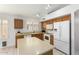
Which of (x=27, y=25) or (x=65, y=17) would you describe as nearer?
(x=65, y=17)

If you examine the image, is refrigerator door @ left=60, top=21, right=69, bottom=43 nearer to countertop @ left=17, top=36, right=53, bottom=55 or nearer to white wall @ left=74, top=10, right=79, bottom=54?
white wall @ left=74, top=10, right=79, bottom=54

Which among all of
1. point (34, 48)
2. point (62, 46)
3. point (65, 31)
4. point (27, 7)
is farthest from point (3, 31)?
point (34, 48)

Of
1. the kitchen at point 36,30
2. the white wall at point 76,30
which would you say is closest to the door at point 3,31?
the kitchen at point 36,30

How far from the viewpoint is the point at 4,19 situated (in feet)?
18.6

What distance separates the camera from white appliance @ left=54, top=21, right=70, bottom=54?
3.56 meters

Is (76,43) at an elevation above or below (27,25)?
below

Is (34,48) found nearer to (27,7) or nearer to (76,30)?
(76,30)

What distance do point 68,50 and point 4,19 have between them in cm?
436

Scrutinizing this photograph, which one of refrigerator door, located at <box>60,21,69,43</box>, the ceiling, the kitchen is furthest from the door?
refrigerator door, located at <box>60,21,69,43</box>

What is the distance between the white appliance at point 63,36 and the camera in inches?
140
